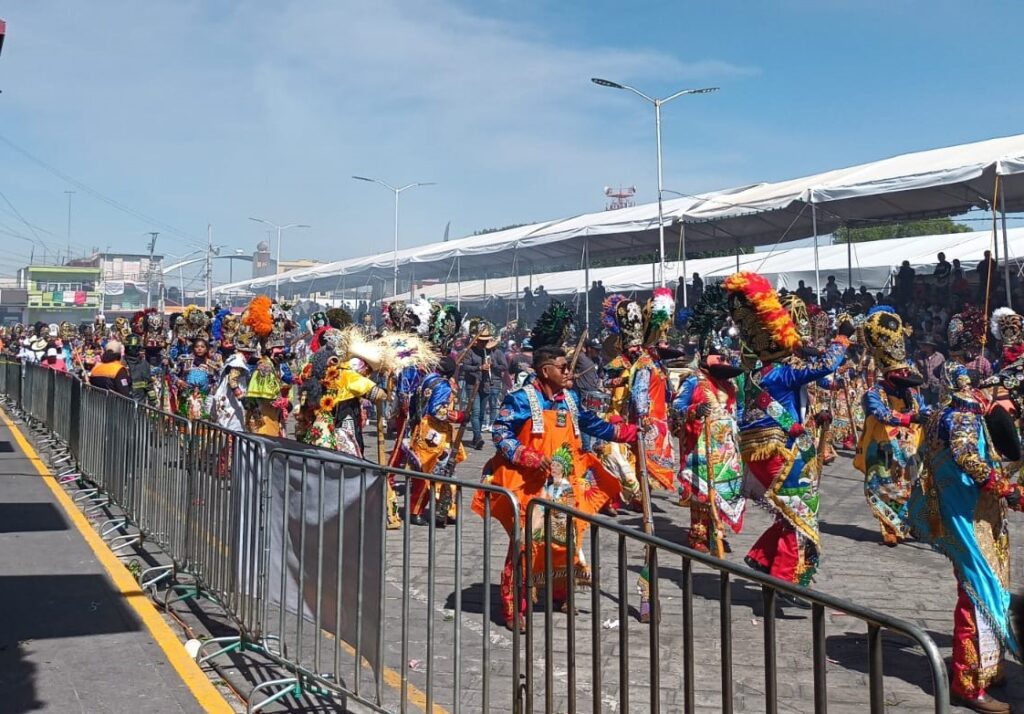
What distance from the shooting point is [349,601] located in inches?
187

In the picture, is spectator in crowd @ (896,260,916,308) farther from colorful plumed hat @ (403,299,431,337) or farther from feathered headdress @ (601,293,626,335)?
colorful plumed hat @ (403,299,431,337)

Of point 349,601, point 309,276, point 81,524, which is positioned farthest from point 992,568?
point 309,276

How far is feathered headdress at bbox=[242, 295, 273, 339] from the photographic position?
40.7ft

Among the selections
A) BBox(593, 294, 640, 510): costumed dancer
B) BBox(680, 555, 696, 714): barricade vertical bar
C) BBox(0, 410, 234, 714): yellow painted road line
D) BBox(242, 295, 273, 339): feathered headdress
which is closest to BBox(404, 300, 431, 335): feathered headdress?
BBox(593, 294, 640, 510): costumed dancer

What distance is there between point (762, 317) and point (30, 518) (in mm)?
7084

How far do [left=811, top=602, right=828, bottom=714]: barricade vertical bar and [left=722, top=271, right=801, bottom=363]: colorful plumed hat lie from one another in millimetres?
4534

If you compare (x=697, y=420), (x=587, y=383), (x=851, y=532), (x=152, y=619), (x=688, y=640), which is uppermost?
(x=587, y=383)

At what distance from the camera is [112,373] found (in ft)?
44.2

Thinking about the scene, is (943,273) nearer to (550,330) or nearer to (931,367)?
(931,367)

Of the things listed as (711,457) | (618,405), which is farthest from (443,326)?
(711,457)

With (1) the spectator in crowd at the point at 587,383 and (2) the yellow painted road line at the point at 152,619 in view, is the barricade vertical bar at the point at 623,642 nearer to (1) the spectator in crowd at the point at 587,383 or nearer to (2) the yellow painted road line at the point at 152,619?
(2) the yellow painted road line at the point at 152,619

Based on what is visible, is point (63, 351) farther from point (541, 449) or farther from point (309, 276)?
point (309, 276)

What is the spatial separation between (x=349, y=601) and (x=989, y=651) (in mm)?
3057

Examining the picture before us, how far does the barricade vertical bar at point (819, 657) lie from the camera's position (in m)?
2.49
